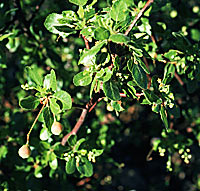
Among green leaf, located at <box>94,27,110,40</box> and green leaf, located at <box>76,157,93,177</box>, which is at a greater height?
green leaf, located at <box>94,27,110,40</box>

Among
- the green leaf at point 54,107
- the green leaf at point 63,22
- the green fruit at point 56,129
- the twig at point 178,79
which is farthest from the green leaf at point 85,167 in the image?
the twig at point 178,79

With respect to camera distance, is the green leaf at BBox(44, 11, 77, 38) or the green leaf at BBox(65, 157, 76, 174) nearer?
the green leaf at BBox(44, 11, 77, 38)

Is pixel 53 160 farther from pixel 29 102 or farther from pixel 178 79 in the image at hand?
pixel 178 79

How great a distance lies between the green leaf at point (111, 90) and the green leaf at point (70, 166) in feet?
1.42

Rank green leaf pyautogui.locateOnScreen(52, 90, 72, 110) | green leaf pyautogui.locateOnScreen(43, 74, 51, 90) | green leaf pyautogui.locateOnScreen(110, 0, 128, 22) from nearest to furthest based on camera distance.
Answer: green leaf pyautogui.locateOnScreen(110, 0, 128, 22), green leaf pyautogui.locateOnScreen(52, 90, 72, 110), green leaf pyautogui.locateOnScreen(43, 74, 51, 90)

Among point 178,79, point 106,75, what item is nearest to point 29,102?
point 106,75

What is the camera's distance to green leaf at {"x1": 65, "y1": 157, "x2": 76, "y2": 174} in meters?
1.32

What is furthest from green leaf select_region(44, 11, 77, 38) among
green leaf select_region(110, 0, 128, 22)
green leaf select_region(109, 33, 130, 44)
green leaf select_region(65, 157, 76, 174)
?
green leaf select_region(65, 157, 76, 174)

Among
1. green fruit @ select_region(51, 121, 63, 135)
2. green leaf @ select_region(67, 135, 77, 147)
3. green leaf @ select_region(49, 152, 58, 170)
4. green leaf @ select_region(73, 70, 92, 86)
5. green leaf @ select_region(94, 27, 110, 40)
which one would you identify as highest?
green leaf @ select_region(94, 27, 110, 40)

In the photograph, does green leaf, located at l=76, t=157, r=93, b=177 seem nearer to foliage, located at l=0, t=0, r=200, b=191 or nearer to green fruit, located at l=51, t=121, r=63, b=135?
foliage, located at l=0, t=0, r=200, b=191

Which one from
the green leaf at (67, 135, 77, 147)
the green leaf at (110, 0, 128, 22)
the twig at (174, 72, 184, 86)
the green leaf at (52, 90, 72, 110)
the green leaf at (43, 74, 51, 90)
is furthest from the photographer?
the twig at (174, 72, 184, 86)

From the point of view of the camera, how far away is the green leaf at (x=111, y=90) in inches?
42.8

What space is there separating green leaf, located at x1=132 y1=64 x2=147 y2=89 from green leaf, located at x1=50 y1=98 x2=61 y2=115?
34 centimetres

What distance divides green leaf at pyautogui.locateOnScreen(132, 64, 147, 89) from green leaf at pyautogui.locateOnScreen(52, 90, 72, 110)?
0.29 meters
